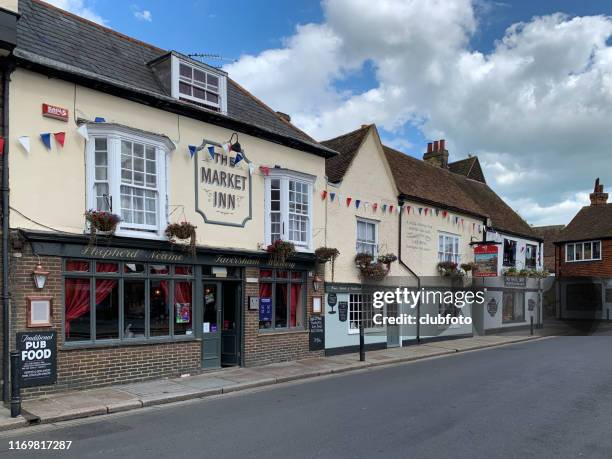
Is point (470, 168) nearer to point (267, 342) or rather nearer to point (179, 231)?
point (267, 342)

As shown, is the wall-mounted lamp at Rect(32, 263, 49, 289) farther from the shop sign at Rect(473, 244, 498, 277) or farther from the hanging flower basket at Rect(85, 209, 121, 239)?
the shop sign at Rect(473, 244, 498, 277)

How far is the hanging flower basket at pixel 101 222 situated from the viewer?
9938 millimetres

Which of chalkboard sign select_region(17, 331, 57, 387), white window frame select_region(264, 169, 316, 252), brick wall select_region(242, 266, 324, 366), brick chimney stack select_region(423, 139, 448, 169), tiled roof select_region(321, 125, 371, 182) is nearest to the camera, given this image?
chalkboard sign select_region(17, 331, 57, 387)

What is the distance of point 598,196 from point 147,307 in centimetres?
3816

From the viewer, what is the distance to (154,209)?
37.5 feet

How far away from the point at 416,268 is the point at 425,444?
13742 millimetres

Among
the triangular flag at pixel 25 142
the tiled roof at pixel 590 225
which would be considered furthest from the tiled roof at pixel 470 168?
the triangular flag at pixel 25 142

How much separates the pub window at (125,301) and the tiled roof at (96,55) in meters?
3.84

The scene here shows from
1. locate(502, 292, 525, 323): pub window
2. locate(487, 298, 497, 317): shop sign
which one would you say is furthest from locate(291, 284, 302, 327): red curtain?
locate(502, 292, 525, 323): pub window

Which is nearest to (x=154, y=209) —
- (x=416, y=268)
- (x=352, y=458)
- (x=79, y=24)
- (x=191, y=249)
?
(x=191, y=249)

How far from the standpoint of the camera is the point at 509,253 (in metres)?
26.8

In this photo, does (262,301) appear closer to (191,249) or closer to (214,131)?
(191,249)

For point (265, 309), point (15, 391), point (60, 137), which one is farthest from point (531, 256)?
point (15, 391)

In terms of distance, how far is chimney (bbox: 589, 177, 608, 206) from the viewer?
38750 mm
